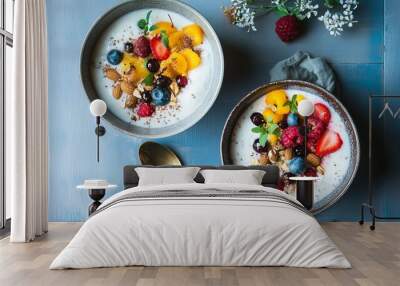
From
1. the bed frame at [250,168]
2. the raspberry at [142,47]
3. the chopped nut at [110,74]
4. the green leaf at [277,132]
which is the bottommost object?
the bed frame at [250,168]

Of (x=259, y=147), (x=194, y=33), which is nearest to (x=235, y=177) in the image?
(x=259, y=147)

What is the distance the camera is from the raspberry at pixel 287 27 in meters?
6.65

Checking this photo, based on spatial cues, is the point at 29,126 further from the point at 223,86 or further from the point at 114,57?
the point at 223,86

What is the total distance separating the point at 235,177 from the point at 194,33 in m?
1.57

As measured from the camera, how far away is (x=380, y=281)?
379 centimetres

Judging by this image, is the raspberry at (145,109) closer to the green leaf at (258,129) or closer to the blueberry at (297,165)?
the green leaf at (258,129)

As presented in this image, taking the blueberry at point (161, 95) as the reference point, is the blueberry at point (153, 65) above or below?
above

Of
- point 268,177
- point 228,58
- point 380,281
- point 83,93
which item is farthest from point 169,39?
point 380,281

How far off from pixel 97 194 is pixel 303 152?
2.12m

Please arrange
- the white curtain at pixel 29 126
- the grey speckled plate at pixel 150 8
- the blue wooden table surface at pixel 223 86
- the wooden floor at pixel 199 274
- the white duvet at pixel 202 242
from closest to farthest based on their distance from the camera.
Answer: the wooden floor at pixel 199 274
the white duvet at pixel 202 242
the white curtain at pixel 29 126
the grey speckled plate at pixel 150 8
the blue wooden table surface at pixel 223 86

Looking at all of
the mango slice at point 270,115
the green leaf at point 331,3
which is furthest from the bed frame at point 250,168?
the green leaf at point 331,3

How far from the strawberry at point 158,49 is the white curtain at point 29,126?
44.7 inches

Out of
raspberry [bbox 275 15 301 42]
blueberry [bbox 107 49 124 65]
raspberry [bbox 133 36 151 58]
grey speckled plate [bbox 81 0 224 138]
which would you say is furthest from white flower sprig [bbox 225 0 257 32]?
blueberry [bbox 107 49 124 65]

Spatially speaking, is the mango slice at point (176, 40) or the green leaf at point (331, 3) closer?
the mango slice at point (176, 40)
